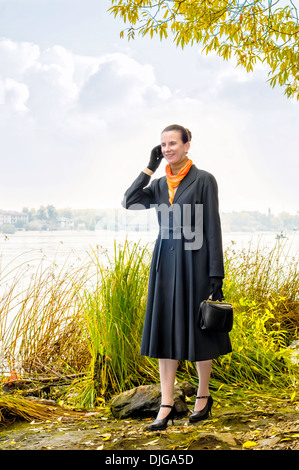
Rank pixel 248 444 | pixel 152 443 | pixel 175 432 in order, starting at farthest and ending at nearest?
pixel 175 432
pixel 152 443
pixel 248 444

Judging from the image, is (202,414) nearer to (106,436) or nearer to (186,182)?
(106,436)

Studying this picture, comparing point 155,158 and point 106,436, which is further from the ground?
point 155,158

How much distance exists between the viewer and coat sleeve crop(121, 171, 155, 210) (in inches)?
137

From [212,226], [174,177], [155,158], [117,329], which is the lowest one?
[117,329]

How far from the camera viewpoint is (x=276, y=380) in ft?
13.9

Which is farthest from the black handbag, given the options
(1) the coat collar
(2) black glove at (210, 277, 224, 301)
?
(1) the coat collar

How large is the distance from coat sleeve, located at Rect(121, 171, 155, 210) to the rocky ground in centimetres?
141

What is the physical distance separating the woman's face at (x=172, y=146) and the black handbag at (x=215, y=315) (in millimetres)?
898

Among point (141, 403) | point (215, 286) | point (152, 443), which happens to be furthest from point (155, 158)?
point (152, 443)

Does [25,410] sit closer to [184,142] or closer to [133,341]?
[133,341]

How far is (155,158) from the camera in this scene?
3.48 metres

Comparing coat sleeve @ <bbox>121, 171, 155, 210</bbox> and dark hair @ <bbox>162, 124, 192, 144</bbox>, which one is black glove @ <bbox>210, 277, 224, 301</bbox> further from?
dark hair @ <bbox>162, 124, 192, 144</bbox>

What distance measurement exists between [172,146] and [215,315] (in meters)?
1.05
